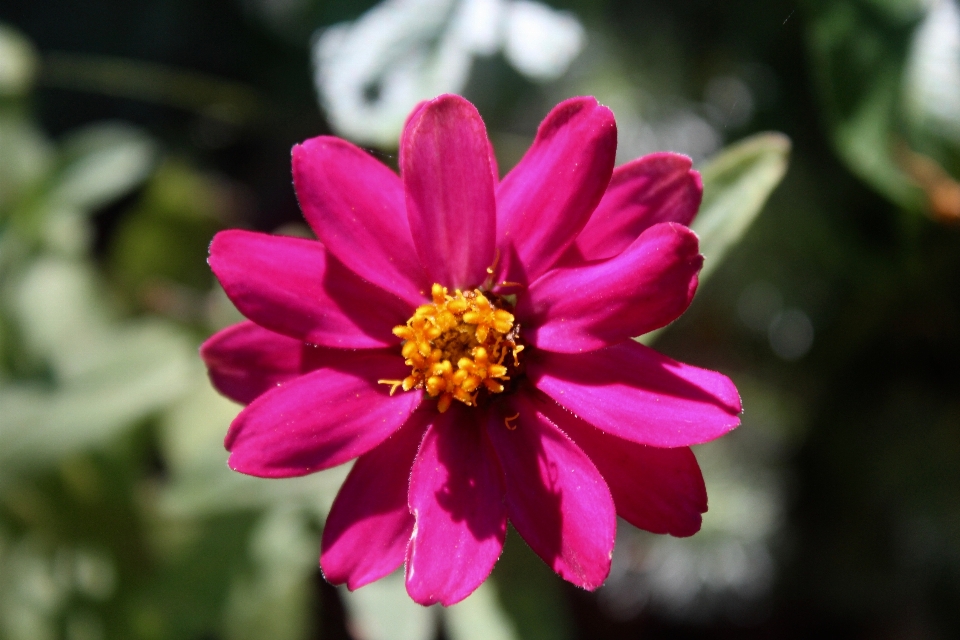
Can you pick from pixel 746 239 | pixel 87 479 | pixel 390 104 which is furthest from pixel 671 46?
pixel 87 479


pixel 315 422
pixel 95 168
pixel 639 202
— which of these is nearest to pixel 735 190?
pixel 639 202

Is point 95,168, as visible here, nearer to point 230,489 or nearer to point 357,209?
point 230,489

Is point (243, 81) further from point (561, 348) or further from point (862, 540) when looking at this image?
point (862, 540)

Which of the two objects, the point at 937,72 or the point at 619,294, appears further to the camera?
the point at 937,72

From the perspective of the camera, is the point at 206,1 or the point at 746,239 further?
the point at 206,1

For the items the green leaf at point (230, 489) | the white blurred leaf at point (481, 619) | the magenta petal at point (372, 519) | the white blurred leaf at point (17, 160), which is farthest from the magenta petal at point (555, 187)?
the white blurred leaf at point (17, 160)

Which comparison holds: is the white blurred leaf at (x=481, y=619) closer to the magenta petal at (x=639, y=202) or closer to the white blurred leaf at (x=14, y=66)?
the magenta petal at (x=639, y=202)
